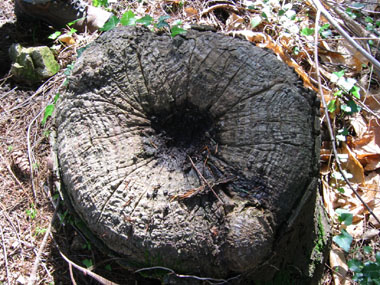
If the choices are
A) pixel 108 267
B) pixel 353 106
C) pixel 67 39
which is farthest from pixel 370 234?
pixel 67 39

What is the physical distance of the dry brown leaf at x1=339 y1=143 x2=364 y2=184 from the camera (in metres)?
2.40

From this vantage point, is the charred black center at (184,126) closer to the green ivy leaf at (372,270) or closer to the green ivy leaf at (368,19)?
the green ivy leaf at (372,270)

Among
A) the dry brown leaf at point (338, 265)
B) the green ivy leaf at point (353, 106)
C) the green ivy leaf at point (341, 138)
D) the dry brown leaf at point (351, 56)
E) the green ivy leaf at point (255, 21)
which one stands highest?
the green ivy leaf at point (255, 21)

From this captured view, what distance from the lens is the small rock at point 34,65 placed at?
2855 mm

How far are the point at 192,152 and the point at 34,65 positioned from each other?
1855 millimetres

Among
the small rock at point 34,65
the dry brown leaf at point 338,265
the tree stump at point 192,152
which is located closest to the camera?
the tree stump at point 192,152

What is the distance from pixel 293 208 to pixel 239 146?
38 centimetres

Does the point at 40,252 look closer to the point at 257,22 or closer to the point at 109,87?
the point at 109,87

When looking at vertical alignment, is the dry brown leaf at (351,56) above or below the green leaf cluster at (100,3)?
below

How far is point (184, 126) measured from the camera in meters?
1.85

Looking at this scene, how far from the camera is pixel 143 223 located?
157 cm

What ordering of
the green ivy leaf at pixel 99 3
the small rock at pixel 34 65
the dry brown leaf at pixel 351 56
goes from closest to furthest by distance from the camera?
the dry brown leaf at pixel 351 56 < the small rock at pixel 34 65 < the green ivy leaf at pixel 99 3

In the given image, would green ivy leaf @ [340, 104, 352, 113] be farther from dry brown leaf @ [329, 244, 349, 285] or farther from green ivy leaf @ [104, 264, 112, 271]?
green ivy leaf @ [104, 264, 112, 271]

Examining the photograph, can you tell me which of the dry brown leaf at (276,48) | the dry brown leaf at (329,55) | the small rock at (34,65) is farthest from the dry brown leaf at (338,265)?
the small rock at (34,65)
